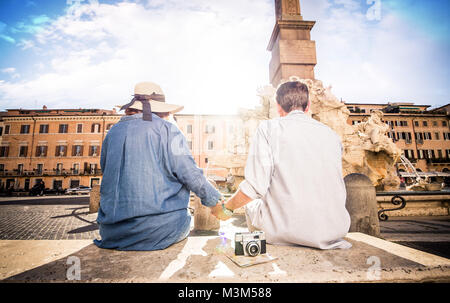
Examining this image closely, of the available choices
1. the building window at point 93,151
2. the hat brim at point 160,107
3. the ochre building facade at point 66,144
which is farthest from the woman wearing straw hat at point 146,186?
the building window at point 93,151

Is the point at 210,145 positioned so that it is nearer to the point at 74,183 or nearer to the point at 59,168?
the point at 74,183

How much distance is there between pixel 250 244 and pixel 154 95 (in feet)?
5.20

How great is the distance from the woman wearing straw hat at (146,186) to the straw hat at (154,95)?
0.44 feet

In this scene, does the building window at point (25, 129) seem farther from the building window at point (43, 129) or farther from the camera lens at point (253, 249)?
the camera lens at point (253, 249)

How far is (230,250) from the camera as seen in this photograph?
1.51m

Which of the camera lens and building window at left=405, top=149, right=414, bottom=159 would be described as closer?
the camera lens

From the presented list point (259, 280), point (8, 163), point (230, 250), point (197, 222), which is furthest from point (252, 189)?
point (8, 163)

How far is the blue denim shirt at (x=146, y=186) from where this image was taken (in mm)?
1512

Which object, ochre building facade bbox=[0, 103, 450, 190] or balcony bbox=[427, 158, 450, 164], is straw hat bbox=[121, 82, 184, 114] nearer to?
ochre building facade bbox=[0, 103, 450, 190]

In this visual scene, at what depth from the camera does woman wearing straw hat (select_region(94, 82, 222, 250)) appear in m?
1.51

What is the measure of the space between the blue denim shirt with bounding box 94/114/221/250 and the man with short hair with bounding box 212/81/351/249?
0.47 meters
